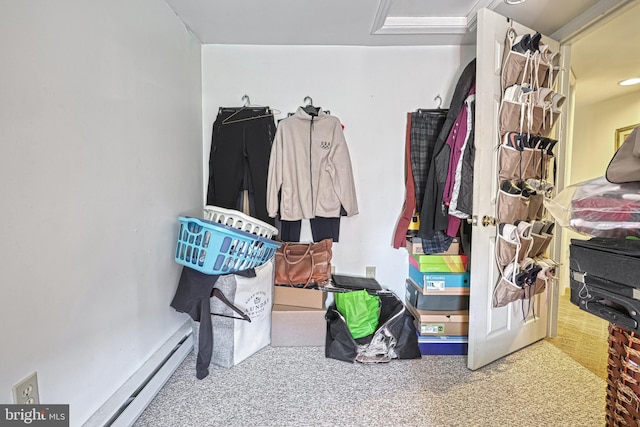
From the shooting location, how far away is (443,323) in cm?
199

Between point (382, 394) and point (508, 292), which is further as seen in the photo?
point (508, 292)

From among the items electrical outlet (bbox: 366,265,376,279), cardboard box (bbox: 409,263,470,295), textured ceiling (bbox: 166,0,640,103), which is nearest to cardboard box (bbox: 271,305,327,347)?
electrical outlet (bbox: 366,265,376,279)

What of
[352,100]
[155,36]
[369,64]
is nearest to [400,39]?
[369,64]

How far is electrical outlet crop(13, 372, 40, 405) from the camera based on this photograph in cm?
89

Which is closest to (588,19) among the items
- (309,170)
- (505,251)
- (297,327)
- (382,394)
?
(505,251)

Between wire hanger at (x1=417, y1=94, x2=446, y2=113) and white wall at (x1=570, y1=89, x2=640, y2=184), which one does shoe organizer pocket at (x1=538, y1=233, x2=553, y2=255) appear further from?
white wall at (x1=570, y1=89, x2=640, y2=184)

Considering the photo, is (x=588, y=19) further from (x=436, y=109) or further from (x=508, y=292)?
(x=508, y=292)

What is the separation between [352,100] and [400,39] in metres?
0.53

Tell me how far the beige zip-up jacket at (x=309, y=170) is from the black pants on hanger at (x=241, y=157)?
103 millimetres

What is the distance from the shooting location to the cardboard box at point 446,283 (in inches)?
79.0

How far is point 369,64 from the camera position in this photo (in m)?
2.34

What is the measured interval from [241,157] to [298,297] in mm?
1076

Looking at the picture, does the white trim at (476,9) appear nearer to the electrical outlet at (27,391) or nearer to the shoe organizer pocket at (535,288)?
the shoe organizer pocket at (535,288)

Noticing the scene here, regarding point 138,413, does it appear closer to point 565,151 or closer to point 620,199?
point 620,199
